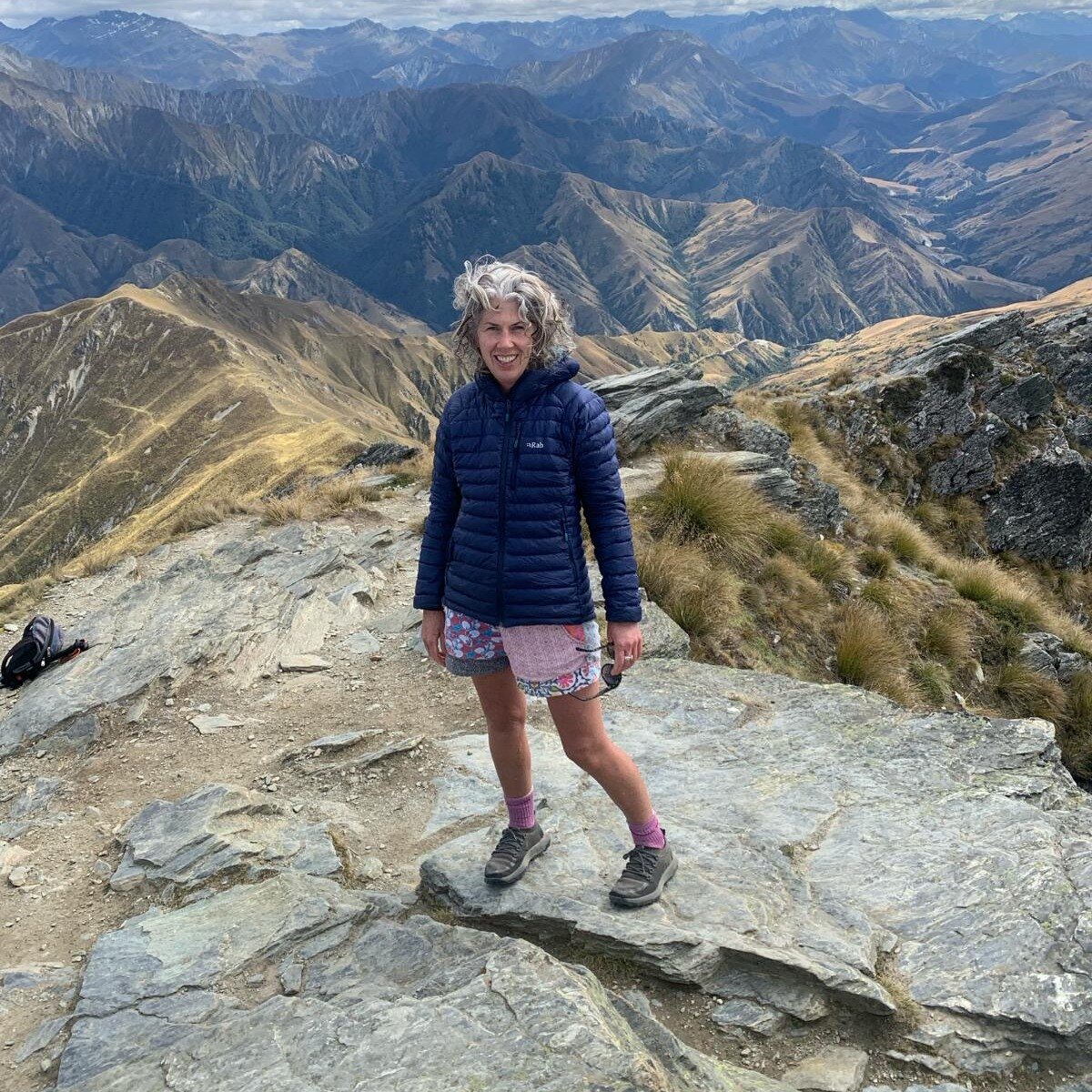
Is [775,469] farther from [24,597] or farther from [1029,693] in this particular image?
[24,597]

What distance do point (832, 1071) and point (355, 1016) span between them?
8.14 feet

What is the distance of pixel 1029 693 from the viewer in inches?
426

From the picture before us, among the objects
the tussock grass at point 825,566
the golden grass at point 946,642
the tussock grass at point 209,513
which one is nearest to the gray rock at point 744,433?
the tussock grass at point 825,566

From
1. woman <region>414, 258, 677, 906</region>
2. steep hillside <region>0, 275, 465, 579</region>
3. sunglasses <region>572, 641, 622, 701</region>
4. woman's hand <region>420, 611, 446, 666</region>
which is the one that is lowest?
steep hillside <region>0, 275, 465, 579</region>

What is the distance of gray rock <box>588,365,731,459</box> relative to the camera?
53.9 ft

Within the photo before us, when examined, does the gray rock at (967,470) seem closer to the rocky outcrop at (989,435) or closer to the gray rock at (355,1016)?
the rocky outcrop at (989,435)

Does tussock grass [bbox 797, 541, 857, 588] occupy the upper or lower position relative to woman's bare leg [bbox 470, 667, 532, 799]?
lower

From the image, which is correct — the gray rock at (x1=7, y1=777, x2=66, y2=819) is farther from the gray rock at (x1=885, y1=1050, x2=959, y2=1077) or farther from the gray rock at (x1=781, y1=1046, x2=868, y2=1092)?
the gray rock at (x1=885, y1=1050, x2=959, y2=1077)

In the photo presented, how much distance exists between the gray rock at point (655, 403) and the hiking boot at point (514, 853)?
1138 cm

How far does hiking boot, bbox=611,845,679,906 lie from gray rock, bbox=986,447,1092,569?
1621cm

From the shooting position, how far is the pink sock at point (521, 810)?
529cm

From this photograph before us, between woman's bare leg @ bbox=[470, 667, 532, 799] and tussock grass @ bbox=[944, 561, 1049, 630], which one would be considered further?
tussock grass @ bbox=[944, 561, 1049, 630]

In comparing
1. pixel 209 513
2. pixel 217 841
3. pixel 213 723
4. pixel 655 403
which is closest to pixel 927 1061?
pixel 217 841

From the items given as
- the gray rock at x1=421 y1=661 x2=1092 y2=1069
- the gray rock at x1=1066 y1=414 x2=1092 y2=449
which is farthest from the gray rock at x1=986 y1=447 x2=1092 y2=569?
the gray rock at x1=421 y1=661 x2=1092 y2=1069
